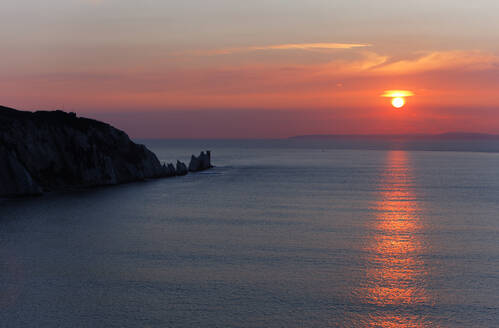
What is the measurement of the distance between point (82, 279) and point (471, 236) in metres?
30.3

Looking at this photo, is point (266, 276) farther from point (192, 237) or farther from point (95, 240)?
point (95, 240)

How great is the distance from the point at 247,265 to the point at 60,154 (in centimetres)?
5579

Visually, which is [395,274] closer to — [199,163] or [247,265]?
[247,265]

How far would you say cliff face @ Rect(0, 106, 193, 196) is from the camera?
64812 millimetres

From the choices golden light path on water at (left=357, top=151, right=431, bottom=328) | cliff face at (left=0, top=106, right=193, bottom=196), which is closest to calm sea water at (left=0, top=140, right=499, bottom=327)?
golden light path on water at (left=357, top=151, right=431, bottom=328)

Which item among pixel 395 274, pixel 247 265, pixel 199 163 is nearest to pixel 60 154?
pixel 199 163

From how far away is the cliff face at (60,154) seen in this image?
64812mm

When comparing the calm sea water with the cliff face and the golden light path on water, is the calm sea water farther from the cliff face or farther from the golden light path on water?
the cliff face

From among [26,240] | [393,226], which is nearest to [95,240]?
[26,240]

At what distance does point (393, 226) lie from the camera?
152ft

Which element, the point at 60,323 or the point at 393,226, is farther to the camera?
the point at 393,226

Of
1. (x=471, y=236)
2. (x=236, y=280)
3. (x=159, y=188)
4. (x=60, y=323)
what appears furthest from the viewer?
(x=159, y=188)

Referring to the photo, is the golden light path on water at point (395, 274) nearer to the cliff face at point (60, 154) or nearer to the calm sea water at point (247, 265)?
the calm sea water at point (247, 265)

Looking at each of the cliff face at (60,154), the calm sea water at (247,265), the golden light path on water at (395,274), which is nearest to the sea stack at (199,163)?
the cliff face at (60,154)
